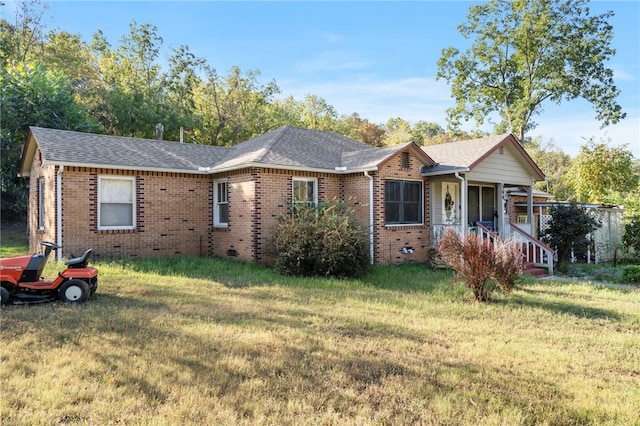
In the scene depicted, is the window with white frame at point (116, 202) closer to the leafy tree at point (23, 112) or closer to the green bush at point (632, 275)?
the leafy tree at point (23, 112)

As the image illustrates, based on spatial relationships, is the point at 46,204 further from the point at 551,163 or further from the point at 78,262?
the point at 551,163

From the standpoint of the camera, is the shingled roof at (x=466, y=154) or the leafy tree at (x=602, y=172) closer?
the shingled roof at (x=466, y=154)

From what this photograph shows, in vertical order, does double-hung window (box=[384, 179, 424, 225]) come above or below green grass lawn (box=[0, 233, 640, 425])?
above

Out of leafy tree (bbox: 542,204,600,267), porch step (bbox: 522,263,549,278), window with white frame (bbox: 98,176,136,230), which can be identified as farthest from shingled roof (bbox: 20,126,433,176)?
leafy tree (bbox: 542,204,600,267)

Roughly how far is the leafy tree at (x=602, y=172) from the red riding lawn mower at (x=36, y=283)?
87.4ft

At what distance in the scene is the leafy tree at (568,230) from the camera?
45.8 feet

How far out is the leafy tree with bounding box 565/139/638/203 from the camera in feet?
81.3

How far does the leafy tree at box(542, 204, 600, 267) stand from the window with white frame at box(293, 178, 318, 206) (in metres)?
8.12

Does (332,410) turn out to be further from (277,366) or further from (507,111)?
(507,111)

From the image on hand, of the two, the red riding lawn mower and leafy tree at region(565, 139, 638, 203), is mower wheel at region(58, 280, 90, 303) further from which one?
leafy tree at region(565, 139, 638, 203)

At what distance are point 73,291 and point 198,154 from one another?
354 inches

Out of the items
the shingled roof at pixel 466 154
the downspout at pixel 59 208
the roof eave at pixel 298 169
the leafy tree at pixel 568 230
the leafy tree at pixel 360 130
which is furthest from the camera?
the leafy tree at pixel 360 130

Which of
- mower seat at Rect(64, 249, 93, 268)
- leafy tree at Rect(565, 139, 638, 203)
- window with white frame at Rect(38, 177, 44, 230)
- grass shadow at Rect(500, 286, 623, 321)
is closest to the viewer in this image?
mower seat at Rect(64, 249, 93, 268)

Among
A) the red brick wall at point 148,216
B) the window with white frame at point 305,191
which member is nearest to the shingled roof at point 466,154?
the window with white frame at point 305,191
